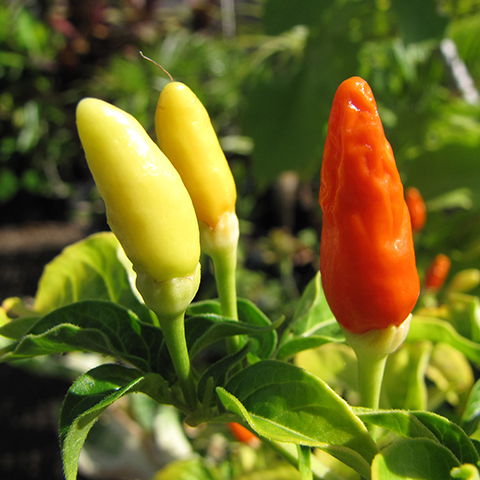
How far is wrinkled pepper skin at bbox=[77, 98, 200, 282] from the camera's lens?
172mm

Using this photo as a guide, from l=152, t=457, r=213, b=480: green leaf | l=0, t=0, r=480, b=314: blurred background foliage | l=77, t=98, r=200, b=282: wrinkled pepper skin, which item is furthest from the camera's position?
l=0, t=0, r=480, b=314: blurred background foliage

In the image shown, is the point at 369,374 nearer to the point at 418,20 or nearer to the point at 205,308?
the point at 205,308

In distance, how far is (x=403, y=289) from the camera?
213mm

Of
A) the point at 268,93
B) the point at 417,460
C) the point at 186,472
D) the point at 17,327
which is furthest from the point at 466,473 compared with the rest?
the point at 268,93

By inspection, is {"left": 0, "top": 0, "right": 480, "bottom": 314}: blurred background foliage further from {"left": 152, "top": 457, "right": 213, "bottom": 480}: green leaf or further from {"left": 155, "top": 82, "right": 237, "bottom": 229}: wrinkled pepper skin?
{"left": 155, "top": 82, "right": 237, "bottom": 229}: wrinkled pepper skin

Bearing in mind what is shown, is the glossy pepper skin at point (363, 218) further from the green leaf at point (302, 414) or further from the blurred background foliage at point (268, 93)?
the blurred background foliage at point (268, 93)

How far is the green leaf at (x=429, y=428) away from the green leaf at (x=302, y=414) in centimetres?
1

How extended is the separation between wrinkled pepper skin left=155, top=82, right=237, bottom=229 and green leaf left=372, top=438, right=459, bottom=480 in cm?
14

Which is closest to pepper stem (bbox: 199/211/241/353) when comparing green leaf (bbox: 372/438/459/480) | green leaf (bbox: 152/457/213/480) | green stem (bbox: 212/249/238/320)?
green stem (bbox: 212/249/238/320)

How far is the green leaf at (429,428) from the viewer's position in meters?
0.23

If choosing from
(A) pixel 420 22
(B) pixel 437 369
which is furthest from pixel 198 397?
(A) pixel 420 22

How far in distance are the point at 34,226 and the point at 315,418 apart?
3272mm

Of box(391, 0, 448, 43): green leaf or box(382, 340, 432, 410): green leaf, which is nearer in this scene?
box(382, 340, 432, 410): green leaf

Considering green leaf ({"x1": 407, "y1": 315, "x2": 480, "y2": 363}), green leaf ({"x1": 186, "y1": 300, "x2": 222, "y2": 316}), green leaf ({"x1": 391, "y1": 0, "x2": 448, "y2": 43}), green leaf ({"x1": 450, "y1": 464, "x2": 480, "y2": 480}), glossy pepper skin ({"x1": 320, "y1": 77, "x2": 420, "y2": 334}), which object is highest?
green leaf ({"x1": 391, "y1": 0, "x2": 448, "y2": 43})
